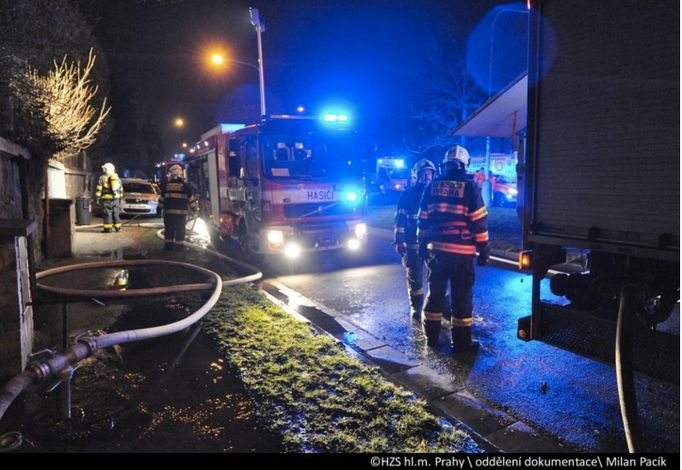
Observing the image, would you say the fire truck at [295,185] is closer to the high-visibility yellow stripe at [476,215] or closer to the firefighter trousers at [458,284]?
the firefighter trousers at [458,284]

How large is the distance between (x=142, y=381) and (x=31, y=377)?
1.05 meters

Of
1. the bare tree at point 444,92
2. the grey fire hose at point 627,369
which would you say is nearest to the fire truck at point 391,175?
the bare tree at point 444,92

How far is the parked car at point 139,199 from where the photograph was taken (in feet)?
58.9

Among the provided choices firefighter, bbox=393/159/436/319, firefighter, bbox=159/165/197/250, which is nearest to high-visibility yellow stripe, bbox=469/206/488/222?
firefighter, bbox=393/159/436/319

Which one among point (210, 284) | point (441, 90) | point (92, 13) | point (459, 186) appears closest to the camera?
point (459, 186)

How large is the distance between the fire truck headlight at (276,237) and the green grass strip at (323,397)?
3083 millimetres

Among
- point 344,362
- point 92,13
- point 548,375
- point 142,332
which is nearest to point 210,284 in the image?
point 142,332

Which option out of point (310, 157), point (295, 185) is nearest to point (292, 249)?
point (295, 185)

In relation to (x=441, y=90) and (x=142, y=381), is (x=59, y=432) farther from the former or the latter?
(x=441, y=90)

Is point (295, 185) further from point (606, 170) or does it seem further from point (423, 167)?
Result: point (606, 170)

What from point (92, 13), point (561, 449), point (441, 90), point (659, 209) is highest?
point (92, 13)

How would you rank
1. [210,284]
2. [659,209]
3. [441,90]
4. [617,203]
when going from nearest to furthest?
[659,209]
[617,203]
[210,284]
[441,90]

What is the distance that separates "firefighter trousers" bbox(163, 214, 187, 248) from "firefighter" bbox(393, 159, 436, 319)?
6307 mm

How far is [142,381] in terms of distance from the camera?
12.6 feet
